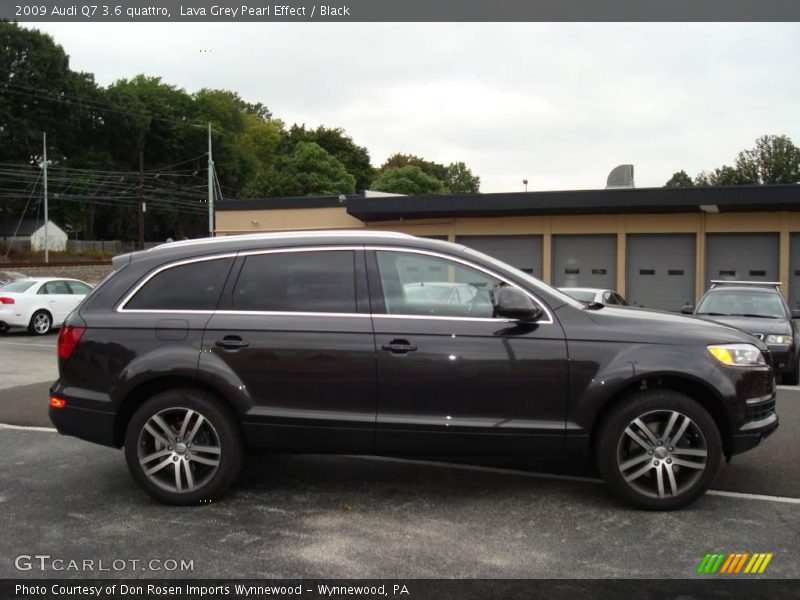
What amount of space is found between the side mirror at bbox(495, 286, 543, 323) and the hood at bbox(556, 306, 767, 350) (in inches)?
8.0

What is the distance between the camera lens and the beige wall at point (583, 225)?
22859mm

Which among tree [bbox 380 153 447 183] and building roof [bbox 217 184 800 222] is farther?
tree [bbox 380 153 447 183]

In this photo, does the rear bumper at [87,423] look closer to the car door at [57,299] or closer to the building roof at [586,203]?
the car door at [57,299]

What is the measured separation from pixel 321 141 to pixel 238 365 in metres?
69.0

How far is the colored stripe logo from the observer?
3.74 meters

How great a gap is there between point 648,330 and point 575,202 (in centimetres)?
2033

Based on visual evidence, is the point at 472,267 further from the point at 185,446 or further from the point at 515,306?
the point at 185,446

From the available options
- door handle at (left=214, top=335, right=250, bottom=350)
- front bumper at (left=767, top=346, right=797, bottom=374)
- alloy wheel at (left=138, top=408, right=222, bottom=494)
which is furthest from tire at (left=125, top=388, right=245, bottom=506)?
front bumper at (left=767, top=346, right=797, bottom=374)

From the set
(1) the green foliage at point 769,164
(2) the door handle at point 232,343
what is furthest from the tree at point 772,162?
(2) the door handle at point 232,343

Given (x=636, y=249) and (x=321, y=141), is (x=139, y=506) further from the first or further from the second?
(x=321, y=141)

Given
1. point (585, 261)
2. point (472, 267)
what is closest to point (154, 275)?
point (472, 267)

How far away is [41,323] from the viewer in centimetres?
1766

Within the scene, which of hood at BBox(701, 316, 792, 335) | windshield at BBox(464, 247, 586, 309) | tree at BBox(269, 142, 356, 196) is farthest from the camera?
tree at BBox(269, 142, 356, 196)

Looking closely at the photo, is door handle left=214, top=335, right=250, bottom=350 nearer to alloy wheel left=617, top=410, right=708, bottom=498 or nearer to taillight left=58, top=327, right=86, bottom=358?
taillight left=58, top=327, right=86, bottom=358
